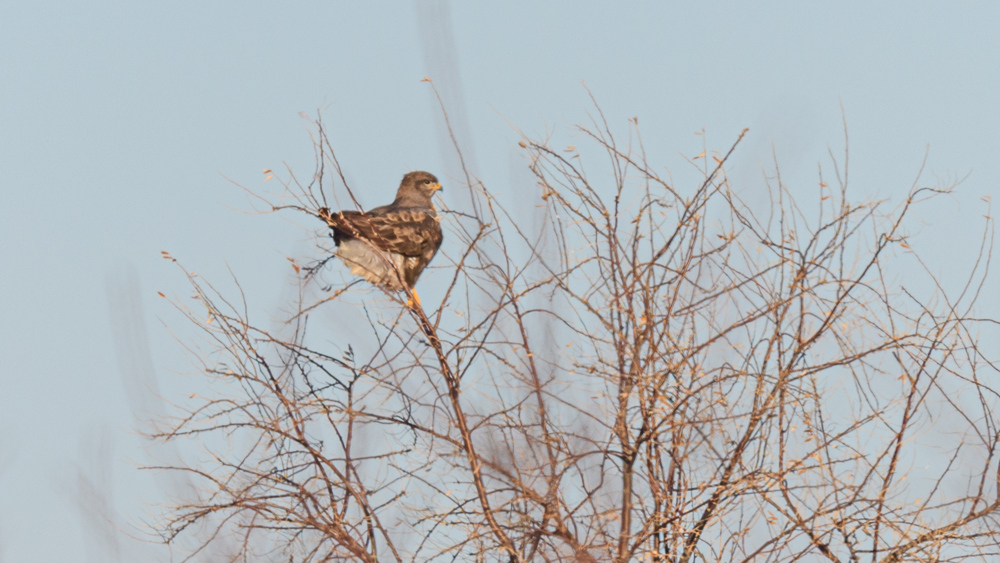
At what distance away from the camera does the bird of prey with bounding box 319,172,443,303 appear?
7.35 m

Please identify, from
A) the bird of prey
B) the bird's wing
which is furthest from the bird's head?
the bird's wing

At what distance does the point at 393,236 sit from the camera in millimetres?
8398

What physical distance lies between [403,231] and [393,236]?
137 mm

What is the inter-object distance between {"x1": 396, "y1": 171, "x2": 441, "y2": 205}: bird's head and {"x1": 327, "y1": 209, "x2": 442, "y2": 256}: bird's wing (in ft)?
3.54

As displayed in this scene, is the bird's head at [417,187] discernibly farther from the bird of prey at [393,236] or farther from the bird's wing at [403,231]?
the bird's wing at [403,231]

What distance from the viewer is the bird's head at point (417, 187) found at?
400 inches

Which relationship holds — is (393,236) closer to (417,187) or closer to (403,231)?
(403,231)

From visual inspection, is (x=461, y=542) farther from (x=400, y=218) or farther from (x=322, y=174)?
(x=400, y=218)

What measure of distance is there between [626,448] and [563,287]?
1053mm

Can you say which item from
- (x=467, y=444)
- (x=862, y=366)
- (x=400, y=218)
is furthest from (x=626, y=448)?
(x=400, y=218)

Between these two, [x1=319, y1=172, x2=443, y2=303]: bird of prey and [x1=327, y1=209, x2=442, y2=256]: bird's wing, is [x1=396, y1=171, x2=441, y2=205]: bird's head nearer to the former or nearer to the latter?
[x1=319, y1=172, x2=443, y2=303]: bird of prey

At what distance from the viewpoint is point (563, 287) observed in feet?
21.5

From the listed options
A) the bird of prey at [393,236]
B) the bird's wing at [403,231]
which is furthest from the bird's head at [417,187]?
the bird's wing at [403,231]

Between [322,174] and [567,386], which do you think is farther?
[322,174]
